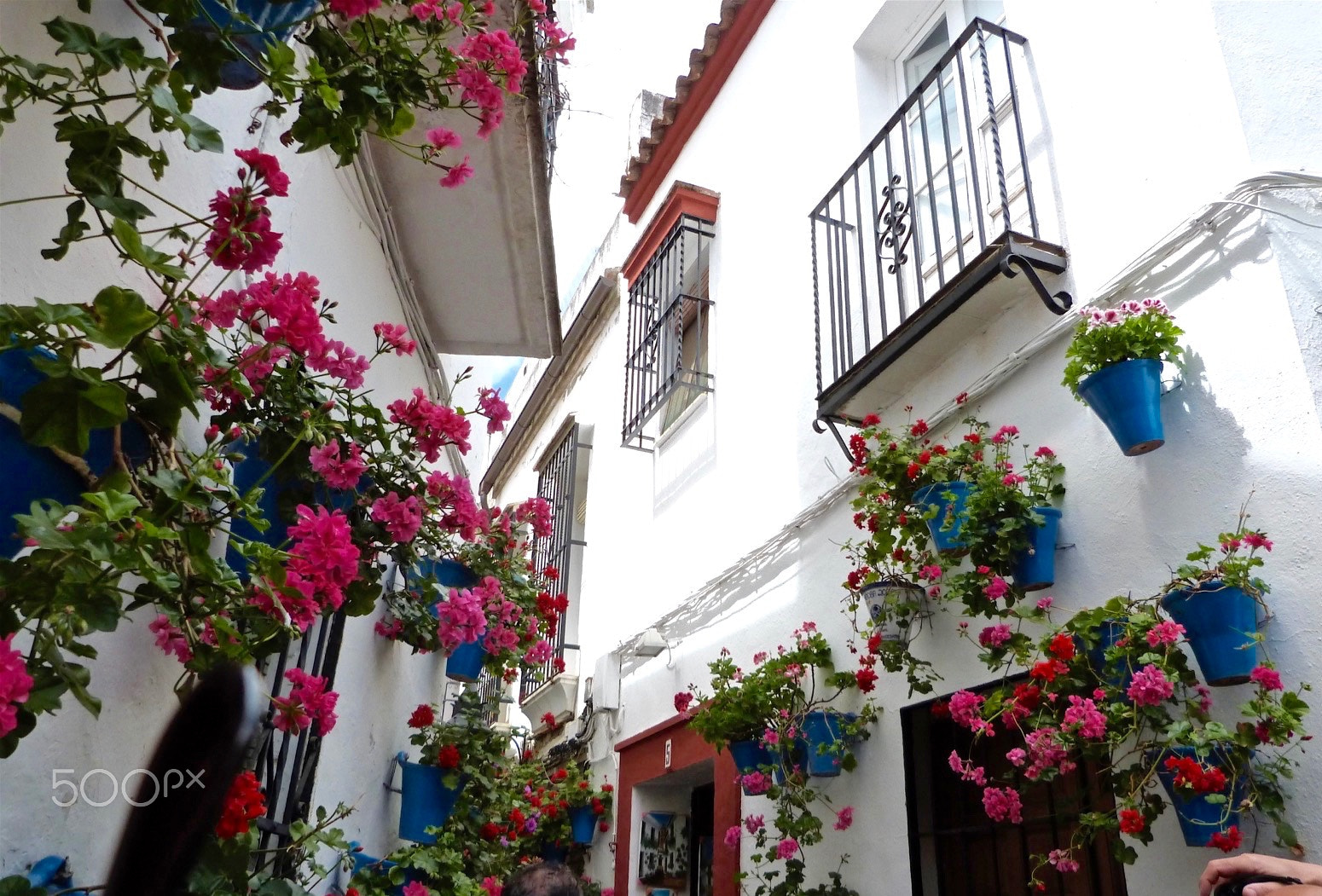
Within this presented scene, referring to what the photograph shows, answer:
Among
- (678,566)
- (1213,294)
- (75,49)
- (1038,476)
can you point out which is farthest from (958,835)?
(75,49)

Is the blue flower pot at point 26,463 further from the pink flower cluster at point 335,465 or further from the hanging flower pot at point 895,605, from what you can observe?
the hanging flower pot at point 895,605

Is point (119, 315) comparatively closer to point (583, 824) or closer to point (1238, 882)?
point (1238, 882)

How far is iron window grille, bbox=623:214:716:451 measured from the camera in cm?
632

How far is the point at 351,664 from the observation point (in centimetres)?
353

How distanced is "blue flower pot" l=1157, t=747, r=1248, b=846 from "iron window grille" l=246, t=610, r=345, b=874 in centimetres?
207

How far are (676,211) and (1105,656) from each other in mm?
4636

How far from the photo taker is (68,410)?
3.79 ft

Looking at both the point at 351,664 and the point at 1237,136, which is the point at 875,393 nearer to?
the point at 1237,136

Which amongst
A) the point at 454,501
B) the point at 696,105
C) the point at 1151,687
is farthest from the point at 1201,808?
the point at 696,105

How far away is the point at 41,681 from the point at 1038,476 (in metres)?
2.75

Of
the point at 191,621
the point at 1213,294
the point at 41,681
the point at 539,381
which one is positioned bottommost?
the point at 41,681

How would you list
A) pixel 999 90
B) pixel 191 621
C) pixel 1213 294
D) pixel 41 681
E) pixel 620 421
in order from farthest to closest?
pixel 620 421 < pixel 999 90 < pixel 1213 294 < pixel 191 621 < pixel 41 681

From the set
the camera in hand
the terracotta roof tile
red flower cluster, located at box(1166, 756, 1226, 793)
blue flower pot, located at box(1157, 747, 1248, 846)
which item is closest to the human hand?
the camera in hand

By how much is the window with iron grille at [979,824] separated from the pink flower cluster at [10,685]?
102 inches
